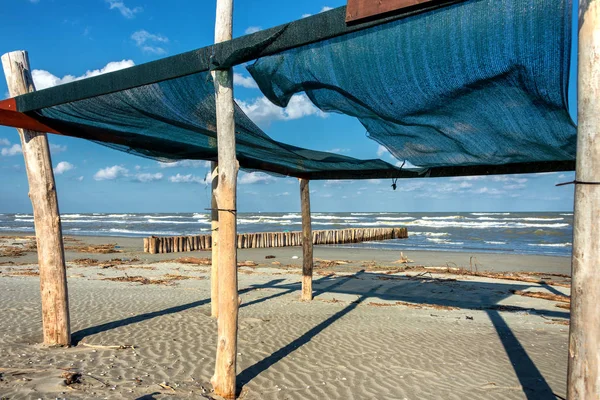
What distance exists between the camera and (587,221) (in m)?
2.40

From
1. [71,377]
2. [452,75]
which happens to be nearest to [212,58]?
[452,75]

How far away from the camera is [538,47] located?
123 inches

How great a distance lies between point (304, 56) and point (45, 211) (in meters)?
3.55

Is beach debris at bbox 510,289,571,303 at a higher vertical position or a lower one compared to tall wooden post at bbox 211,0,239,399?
lower

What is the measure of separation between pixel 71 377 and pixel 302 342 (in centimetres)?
283

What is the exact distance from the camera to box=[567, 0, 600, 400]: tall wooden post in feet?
7.72

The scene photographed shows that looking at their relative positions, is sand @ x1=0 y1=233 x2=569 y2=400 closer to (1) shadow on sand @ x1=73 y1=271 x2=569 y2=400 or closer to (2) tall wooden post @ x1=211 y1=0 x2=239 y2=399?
(1) shadow on sand @ x1=73 y1=271 x2=569 y2=400

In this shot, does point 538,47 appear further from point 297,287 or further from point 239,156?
point 297,287

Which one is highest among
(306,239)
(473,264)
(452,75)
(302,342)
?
(452,75)

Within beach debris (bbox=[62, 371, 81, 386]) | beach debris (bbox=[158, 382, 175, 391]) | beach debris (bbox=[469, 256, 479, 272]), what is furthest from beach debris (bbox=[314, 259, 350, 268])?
beach debris (bbox=[62, 371, 81, 386])

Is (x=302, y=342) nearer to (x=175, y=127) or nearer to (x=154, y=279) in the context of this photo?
(x=175, y=127)

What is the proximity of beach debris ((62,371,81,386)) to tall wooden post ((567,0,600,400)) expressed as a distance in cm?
394

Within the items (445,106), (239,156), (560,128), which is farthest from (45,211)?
(560,128)

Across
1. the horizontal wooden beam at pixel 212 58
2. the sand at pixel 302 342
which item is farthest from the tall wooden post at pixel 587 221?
the sand at pixel 302 342
